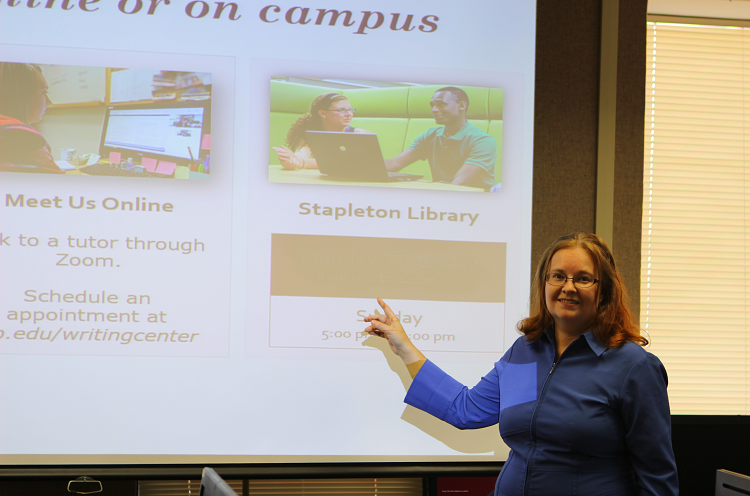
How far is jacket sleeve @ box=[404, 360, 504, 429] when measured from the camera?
173cm

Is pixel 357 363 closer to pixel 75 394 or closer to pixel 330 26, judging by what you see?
pixel 75 394

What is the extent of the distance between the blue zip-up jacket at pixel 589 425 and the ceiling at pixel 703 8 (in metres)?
2.16

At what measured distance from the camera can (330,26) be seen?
2143mm

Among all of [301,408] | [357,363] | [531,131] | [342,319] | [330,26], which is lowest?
[301,408]

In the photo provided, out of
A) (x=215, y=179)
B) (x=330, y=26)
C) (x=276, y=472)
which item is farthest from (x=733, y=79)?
(x=276, y=472)

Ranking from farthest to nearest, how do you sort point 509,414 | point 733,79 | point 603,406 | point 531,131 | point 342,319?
point 733,79, point 531,131, point 342,319, point 509,414, point 603,406

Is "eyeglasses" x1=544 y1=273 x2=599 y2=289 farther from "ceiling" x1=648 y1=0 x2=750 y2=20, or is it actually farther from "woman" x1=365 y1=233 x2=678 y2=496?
"ceiling" x1=648 y1=0 x2=750 y2=20

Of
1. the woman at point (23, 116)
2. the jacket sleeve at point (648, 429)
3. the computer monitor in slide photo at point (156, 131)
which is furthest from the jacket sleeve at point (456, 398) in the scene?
the woman at point (23, 116)

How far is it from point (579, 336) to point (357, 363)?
34.1 inches

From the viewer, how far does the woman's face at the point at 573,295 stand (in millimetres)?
1452

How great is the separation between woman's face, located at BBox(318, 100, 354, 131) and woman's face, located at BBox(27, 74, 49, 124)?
3.10 feet

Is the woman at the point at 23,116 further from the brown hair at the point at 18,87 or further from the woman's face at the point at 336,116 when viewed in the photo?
the woman's face at the point at 336,116

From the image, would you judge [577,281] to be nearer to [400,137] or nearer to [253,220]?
[400,137]

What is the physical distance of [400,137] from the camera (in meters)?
2.13
